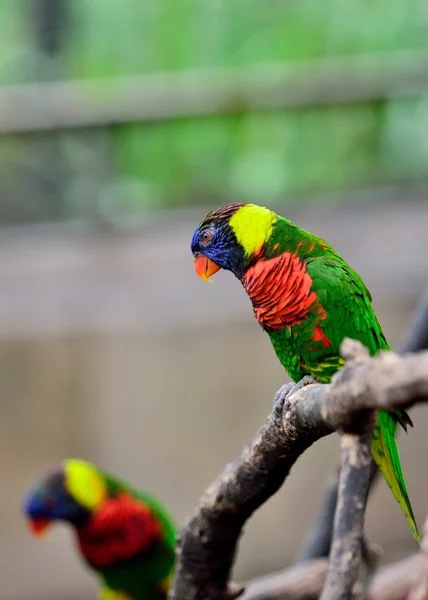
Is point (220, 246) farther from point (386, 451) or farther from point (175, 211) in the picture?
point (175, 211)

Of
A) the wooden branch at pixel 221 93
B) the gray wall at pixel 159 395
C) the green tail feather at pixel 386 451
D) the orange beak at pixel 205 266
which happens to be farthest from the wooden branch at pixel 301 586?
the wooden branch at pixel 221 93

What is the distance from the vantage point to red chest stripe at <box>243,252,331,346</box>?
46.8 inches

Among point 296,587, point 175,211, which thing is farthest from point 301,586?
point 175,211

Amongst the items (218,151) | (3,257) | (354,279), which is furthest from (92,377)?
(354,279)

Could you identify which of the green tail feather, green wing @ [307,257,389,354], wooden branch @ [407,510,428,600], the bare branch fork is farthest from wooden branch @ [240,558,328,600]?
wooden branch @ [407,510,428,600]

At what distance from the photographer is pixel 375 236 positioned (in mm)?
3154

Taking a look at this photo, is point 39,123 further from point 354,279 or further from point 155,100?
point 354,279

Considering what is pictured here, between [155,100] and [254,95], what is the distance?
0.39 m

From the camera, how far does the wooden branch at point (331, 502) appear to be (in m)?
1.42

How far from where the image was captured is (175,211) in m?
3.30

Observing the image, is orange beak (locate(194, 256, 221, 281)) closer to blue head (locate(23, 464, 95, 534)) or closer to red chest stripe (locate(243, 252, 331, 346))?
red chest stripe (locate(243, 252, 331, 346))

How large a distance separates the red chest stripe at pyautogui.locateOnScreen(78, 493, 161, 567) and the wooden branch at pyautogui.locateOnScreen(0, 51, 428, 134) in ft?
5.75

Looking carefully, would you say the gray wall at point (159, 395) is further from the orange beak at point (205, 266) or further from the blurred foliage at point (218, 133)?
the orange beak at point (205, 266)

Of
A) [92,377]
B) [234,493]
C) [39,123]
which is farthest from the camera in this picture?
[39,123]
